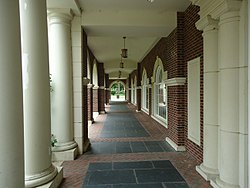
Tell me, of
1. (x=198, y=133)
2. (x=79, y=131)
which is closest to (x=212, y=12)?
(x=198, y=133)

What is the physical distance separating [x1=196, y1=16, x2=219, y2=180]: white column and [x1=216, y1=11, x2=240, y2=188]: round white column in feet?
1.82

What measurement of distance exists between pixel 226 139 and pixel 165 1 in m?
3.54

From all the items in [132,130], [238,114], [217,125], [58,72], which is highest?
[58,72]

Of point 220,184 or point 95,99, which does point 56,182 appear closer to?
point 220,184

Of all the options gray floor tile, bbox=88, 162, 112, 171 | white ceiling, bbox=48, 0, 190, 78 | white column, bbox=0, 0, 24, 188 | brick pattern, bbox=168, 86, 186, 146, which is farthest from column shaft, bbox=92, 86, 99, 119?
white column, bbox=0, 0, 24, 188

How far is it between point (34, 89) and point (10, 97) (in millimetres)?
1030

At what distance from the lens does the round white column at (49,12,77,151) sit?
534cm

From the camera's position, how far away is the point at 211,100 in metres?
4.08

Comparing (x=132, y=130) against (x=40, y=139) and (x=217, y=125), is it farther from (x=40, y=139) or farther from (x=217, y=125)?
(x=40, y=139)

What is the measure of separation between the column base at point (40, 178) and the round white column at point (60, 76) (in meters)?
1.96

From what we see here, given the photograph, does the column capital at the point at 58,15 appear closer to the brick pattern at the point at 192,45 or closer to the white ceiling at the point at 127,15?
the white ceiling at the point at 127,15

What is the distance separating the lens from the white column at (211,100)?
4012 mm

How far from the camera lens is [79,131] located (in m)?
5.95

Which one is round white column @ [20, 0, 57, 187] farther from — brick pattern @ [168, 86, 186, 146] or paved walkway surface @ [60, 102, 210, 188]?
brick pattern @ [168, 86, 186, 146]
